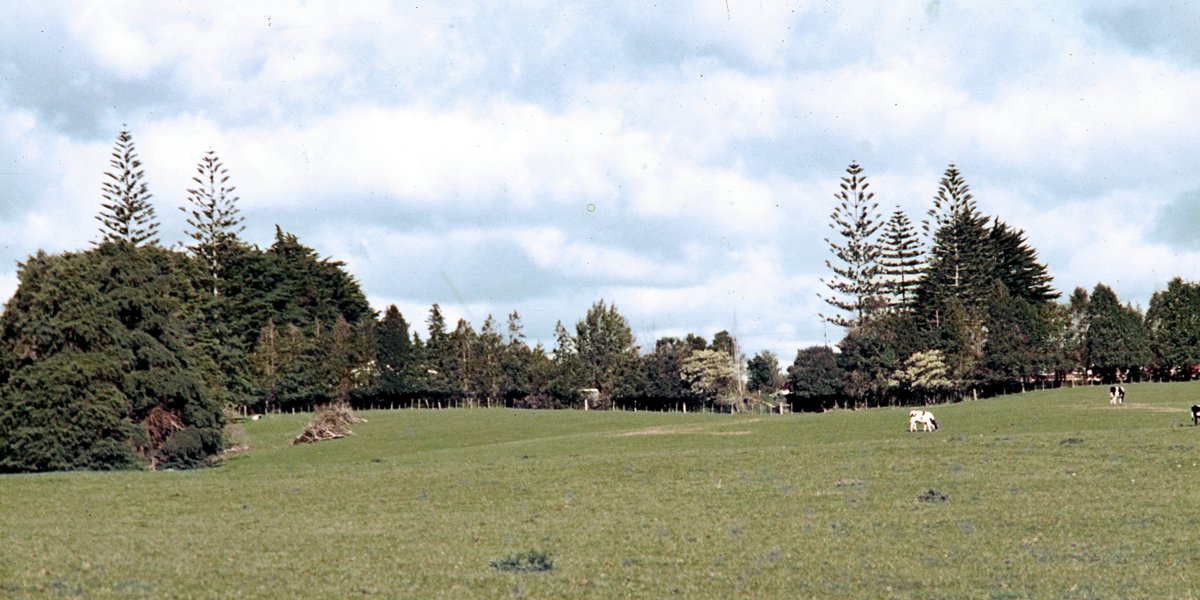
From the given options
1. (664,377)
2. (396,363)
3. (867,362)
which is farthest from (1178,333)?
(396,363)

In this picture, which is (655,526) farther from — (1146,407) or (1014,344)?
(1014,344)

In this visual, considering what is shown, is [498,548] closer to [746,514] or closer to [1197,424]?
[746,514]

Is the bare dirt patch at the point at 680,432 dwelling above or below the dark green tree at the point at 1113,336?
below

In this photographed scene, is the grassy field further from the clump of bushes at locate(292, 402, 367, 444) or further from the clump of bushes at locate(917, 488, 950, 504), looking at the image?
the clump of bushes at locate(292, 402, 367, 444)

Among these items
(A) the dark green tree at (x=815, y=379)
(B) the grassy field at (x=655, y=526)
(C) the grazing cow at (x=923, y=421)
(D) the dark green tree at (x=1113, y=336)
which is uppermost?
(D) the dark green tree at (x=1113, y=336)

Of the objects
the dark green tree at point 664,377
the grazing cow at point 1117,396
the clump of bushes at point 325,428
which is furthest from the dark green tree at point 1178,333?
the clump of bushes at point 325,428

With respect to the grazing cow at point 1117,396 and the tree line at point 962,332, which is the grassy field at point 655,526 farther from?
the tree line at point 962,332

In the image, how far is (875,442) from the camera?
4706 cm

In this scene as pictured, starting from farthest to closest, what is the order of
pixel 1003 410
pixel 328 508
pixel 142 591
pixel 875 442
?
pixel 1003 410
pixel 875 442
pixel 328 508
pixel 142 591

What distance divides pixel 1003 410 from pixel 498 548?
58.9m

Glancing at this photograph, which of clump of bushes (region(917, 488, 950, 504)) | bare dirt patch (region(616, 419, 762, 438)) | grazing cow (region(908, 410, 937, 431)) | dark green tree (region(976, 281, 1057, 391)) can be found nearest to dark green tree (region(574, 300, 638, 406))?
dark green tree (region(976, 281, 1057, 391))

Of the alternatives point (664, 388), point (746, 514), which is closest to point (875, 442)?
point (746, 514)

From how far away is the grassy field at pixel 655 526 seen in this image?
20453 millimetres

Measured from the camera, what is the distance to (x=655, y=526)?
28266 millimetres
